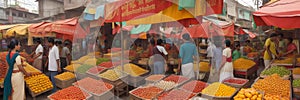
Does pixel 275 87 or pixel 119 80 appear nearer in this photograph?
pixel 275 87

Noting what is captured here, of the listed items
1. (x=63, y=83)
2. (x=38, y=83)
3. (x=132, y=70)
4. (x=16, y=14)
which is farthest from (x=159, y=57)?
(x=16, y=14)

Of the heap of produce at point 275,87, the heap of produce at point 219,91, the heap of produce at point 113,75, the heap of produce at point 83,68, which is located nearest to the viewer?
the heap of produce at point 275,87

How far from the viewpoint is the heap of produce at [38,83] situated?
4418 millimetres

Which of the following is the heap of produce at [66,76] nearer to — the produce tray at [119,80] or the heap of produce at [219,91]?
the produce tray at [119,80]

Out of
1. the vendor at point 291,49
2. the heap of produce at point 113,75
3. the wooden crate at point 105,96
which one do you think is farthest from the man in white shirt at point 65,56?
the vendor at point 291,49

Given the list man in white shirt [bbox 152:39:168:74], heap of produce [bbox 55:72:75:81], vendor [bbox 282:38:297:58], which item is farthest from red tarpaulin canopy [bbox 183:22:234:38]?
heap of produce [bbox 55:72:75:81]

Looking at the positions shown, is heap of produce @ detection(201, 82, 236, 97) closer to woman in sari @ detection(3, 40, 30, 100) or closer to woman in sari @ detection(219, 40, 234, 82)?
woman in sari @ detection(219, 40, 234, 82)

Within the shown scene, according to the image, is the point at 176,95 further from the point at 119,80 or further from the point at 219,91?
the point at 119,80

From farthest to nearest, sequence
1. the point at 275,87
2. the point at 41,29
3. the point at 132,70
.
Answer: the point at 41,29
the point at 132,70
the point at 275,87

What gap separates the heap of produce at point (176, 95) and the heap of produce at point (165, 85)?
188mm

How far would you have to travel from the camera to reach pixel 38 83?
15.0 feet

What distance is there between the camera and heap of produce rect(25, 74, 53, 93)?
174 inches

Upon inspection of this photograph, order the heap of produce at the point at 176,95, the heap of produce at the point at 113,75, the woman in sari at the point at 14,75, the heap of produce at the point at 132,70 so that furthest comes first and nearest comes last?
the heap of produce at the point at 132,70, the heap of produce at the point at 113,75, the woman in sari at the point at 14,75, the heap of produce at the point at 176,95

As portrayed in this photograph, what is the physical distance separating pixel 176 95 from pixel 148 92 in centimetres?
53
